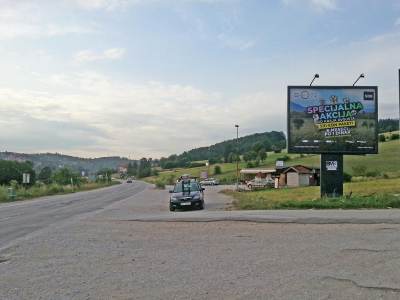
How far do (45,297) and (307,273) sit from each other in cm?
398

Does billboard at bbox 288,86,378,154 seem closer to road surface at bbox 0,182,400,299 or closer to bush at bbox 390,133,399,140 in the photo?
road surface at bbox 0,182,400,299

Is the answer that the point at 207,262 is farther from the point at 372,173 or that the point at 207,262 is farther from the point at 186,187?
the point at 372,173

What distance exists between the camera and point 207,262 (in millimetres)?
9898

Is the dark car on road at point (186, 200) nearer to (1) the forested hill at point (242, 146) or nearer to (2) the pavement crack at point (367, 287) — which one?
(2) the pavement crack at point (367, 287)

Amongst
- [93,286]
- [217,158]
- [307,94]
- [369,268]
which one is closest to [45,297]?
[93,286]

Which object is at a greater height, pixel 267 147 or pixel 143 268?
pixel 267 147

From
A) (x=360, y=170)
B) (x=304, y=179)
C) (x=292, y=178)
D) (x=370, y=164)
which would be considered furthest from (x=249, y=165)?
(x=360, y=170)

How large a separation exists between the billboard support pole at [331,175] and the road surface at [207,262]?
11032mm

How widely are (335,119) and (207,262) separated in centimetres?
1938

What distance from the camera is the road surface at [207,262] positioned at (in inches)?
295

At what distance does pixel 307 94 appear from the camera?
91.6 feet

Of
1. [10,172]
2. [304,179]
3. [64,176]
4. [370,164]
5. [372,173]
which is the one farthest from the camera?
[10,172]

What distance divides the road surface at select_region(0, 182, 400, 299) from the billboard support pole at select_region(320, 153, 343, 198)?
434 inches

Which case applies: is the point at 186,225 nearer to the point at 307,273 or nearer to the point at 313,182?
the point at 307,273
